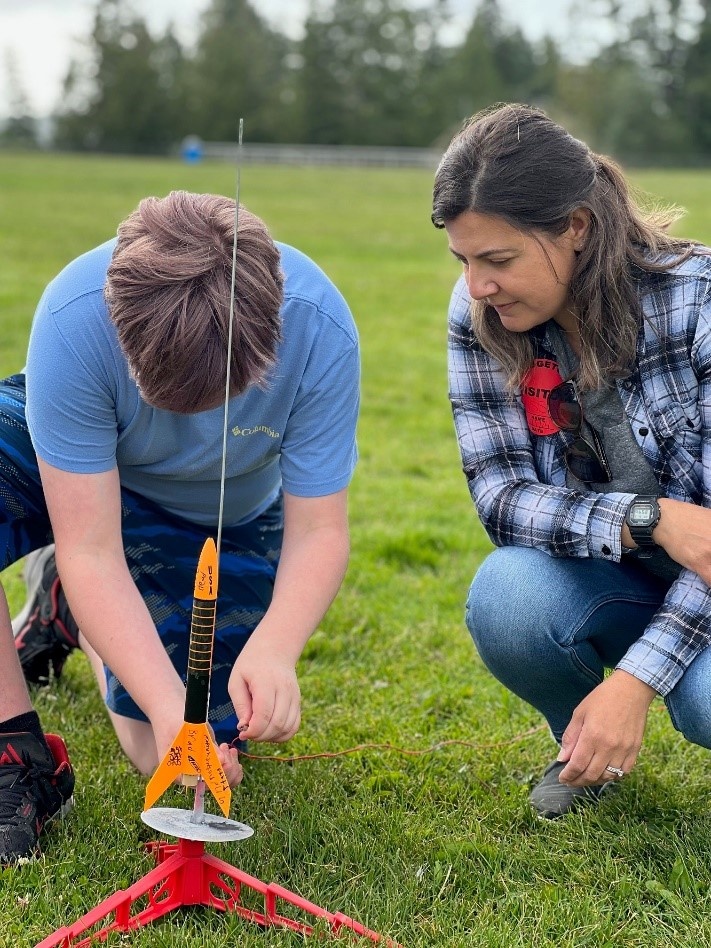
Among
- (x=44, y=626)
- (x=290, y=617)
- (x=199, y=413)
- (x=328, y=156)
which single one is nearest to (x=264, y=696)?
(x=290, y=617)

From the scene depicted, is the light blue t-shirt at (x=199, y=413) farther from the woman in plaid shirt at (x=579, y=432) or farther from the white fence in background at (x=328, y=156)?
the white fence in background at (x=328, y=156)

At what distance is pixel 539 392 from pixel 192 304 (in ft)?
2.75

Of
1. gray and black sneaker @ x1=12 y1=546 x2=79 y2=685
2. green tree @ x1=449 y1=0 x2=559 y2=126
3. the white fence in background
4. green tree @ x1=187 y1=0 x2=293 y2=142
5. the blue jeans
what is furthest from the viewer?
green tree @ x1=449 y1=0 x2=559 y2=126

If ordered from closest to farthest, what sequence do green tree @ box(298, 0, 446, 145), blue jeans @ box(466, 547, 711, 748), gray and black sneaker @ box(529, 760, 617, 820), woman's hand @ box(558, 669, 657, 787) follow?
1. woman's hand @ box(558, 669, 657, 787)
2. blue jeans @ box(466, 547, 711, 748)
3. gray and black sneaker @ box(529, 760, 617, 820)
4. green tree @ box(298, 0, 446, 145)

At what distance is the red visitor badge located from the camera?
240cm

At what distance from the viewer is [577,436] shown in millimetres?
2398

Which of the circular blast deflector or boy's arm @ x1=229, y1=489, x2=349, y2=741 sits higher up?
boy's arm @ x1=229, y1=489, x2=349, y2=741

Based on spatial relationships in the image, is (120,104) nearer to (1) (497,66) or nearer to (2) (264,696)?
(1) (497,66)

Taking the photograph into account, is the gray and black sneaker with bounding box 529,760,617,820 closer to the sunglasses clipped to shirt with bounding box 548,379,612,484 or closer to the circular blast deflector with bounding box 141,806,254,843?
the sunglasses clipped to shirt with bounding box 548,379,612,484

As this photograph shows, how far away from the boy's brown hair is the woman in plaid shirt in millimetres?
426

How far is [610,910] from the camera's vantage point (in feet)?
7.04

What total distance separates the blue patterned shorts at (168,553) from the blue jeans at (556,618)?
63 centimetres

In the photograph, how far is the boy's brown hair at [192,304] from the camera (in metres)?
1.91

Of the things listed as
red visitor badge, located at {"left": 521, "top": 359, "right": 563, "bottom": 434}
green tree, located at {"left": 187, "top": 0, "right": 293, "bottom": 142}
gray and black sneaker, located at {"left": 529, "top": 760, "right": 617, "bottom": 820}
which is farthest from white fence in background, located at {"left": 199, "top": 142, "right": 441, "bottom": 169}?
gray and black sneaker, located at {"left": 529, "top": 760, "right": 617, "bottom": 820}
